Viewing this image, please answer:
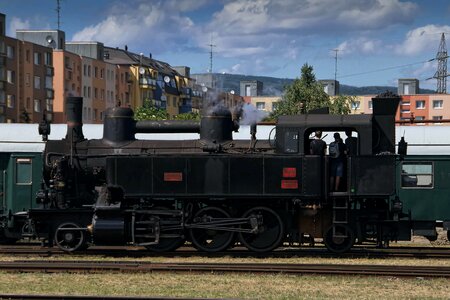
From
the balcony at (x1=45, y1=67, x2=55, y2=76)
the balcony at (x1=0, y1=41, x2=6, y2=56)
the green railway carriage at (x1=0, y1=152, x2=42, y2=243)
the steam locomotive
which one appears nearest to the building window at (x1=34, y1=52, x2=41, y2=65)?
the balcony at (x1=45, y1=67, x2=55, y2=76)

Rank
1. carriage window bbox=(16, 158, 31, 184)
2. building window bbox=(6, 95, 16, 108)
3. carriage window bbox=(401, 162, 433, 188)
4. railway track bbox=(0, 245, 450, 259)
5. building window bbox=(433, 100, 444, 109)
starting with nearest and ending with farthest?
railway track bbox=(0, 245, 450, 259), carriage window bbox=(401, 162, 433, 188), carriage window bbox=(16, 158, 31, 184), building window bbox=(6, 95, 16, 108), building window bbox=(433, 100, 444, 109)

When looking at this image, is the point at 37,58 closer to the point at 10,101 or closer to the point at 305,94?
the point at 10,101

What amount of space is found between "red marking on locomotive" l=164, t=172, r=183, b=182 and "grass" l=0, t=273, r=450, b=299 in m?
3.64

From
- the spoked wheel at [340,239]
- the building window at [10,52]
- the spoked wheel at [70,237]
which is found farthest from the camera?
the building window at [10,52]

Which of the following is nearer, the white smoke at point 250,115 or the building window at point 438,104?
the white smoke at point 250,115

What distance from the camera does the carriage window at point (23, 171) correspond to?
932 inches

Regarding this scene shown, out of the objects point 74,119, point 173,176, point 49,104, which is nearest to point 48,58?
point 49,104

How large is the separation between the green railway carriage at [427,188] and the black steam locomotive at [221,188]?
10.5ft

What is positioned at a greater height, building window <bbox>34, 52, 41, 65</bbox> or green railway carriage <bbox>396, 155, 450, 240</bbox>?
building window <bbox>34, 52, 41, 65</bbox>

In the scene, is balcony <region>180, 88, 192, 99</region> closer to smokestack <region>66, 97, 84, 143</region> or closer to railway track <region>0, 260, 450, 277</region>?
smokestack <region>66, 97, 84, 143</region>

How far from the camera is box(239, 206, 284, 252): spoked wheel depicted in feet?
63.4

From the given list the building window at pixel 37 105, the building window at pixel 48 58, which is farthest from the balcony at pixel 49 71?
the building window at pixel 37 105

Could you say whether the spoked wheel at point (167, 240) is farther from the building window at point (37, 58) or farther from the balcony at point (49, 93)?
the balcony at point (49, 93)

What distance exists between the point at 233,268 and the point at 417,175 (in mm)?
8848
